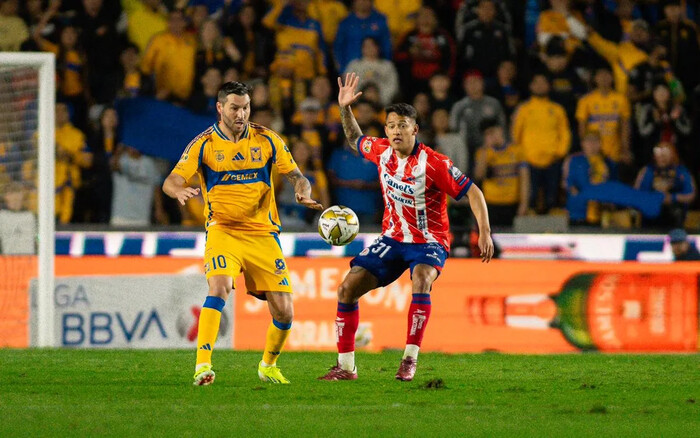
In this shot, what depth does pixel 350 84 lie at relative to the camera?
9078 mm

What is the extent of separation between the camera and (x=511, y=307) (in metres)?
13.3

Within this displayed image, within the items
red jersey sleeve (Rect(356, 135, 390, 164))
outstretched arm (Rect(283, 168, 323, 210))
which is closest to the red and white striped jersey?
red jersey sleeve (Rect(356, 135, 390, 164))

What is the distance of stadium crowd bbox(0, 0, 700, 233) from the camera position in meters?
14.6

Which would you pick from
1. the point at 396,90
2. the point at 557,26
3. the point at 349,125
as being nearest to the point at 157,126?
the point at 396,90

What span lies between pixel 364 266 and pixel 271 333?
2.82 feet

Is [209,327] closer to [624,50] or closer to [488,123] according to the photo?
[488,123]

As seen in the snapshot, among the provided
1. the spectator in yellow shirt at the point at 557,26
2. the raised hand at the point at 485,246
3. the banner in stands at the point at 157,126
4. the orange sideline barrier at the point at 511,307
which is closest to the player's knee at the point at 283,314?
the raised hand at the point at 485,246

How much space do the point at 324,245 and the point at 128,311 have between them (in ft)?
7.63

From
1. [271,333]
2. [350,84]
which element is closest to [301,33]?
[350,84]

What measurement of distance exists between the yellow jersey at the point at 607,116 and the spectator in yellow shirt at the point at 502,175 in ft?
4.09

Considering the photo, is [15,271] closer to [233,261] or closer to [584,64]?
[233,261]

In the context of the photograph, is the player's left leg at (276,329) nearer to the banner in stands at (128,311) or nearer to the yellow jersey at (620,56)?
the banner in stands at (128,311)

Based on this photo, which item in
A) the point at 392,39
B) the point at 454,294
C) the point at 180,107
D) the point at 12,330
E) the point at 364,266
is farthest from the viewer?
the point at 392,39

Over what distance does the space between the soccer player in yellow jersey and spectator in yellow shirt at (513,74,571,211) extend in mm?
7273
